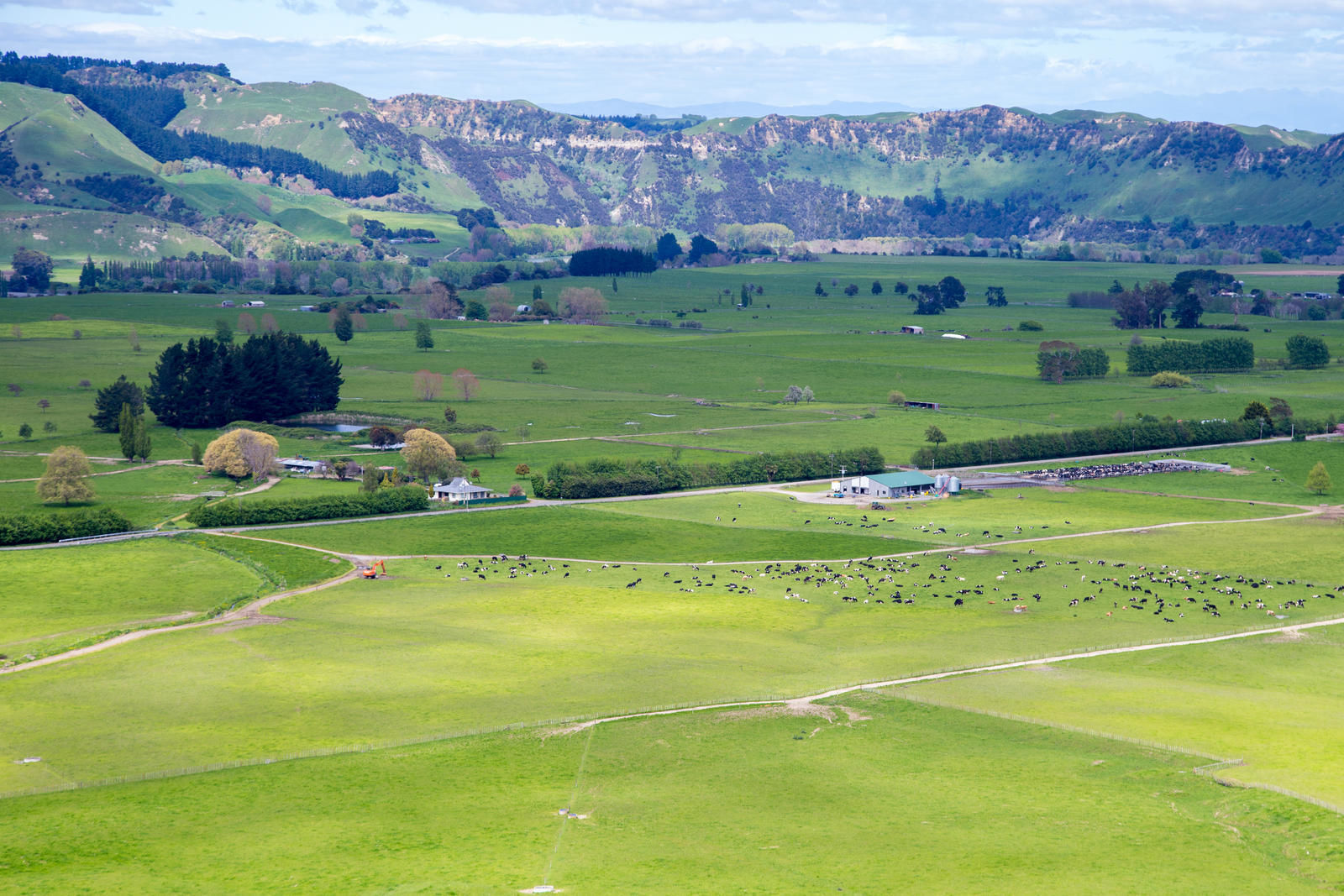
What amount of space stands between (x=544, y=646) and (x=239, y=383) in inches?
4266

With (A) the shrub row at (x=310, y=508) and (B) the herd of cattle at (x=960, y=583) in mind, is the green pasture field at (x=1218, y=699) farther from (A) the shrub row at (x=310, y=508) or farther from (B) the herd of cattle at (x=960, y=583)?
(A) the shrub row at (x=310, y=508)

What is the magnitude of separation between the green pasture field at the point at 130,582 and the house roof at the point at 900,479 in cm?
5501

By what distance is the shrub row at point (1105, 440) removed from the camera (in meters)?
162

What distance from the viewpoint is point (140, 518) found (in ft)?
430

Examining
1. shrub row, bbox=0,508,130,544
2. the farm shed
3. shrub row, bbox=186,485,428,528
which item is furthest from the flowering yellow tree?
shrub row, bbox=0,508,130,544

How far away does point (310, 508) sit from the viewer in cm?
13162

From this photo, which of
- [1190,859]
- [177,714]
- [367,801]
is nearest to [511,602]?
[177,714]

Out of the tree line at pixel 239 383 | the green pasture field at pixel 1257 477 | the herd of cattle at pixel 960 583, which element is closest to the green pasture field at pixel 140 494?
the tree line at pixel 239 383

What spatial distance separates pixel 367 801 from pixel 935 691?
33.1 metres

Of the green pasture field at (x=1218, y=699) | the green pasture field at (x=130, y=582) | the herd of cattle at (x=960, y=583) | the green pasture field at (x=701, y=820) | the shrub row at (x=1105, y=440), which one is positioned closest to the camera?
the green pasture field at (x=701, y=820)

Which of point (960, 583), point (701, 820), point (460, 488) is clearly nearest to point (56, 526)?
point (460, 488)

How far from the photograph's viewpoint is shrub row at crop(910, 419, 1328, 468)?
16162cm

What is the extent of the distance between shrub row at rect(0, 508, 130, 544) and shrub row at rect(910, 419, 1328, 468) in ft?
271

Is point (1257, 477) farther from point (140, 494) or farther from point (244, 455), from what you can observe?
point (140, 494)
